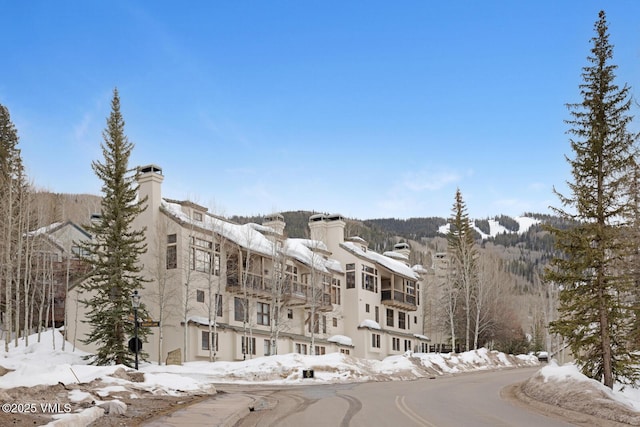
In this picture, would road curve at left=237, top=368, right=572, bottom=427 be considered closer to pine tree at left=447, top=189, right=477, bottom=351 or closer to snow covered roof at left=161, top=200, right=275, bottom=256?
snow covered roof at left=161, top=200, right=275, bottom=256

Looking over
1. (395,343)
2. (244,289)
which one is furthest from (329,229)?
(244,289)

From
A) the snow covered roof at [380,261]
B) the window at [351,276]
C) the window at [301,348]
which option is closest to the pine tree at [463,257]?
the snow covered roof at [380,261]

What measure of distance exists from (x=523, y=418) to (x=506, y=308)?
67.5 m

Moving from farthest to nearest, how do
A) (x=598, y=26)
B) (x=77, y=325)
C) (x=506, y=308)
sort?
1. (x=506, y=308)
2. (x=77, y=325)
3. (x=598, y=26)

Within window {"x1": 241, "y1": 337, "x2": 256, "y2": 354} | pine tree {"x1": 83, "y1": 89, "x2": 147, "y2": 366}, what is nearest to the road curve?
pine tree {"x1": 83, "y1": 89, "x2": 147, "y2": 366}

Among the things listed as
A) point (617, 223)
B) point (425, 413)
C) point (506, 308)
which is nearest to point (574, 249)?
point (617, 223)

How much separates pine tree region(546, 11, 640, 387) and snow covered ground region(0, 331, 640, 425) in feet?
4.82

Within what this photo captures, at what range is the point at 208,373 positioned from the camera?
119ft

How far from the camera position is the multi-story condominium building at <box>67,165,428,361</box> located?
150 ft

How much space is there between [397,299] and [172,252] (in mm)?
28951

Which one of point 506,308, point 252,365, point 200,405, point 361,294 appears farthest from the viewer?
point 506,308

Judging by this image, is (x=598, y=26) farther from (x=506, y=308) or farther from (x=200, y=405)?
(x=506, y=308)

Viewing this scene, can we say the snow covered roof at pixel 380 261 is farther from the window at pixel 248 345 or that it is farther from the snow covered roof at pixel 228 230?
the window at pixel 248 345

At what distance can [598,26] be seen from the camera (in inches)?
1073
